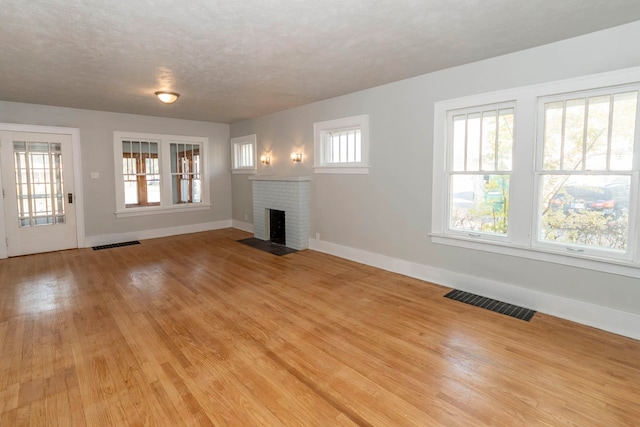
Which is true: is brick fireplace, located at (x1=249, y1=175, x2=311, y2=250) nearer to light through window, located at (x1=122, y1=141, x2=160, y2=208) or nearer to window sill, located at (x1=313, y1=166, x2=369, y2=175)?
window sill, located at (x1=313, y1=166, x2=369, y2=175)

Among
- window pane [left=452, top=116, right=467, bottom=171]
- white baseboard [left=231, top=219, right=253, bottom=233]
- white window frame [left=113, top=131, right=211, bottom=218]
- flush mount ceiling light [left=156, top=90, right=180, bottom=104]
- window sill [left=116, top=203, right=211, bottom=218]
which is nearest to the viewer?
window pane [left=452, top=116, right=467, bottom=171]

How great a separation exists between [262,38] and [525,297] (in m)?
3.73

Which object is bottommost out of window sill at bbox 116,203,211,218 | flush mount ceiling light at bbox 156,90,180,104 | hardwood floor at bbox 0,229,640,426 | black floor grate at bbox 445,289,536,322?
hardwood floor at bbox 0,229,640,426

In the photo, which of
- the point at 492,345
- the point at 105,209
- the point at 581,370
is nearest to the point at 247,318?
the point at 492,345

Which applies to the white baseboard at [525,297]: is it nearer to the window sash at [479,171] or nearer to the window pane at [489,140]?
the window sash at [479,171]

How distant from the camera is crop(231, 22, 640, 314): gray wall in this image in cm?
291

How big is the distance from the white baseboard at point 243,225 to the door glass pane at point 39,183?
Result: 3.41 meters

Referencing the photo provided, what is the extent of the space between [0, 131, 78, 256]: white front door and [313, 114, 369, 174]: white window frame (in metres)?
4.63

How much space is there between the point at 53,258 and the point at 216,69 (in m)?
4.46

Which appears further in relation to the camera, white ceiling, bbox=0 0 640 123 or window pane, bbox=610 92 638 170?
window pane, bbox=610 92 638 170

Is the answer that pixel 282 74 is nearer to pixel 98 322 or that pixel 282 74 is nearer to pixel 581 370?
pixel 98 322

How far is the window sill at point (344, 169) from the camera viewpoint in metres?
4.90

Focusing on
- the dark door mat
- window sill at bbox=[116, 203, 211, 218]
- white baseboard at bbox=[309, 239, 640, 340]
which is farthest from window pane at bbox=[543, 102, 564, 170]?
window sill at bbox=[116, 203, 211, 218]

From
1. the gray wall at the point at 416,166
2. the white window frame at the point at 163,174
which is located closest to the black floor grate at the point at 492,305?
the gray wall at the point at 416,166
